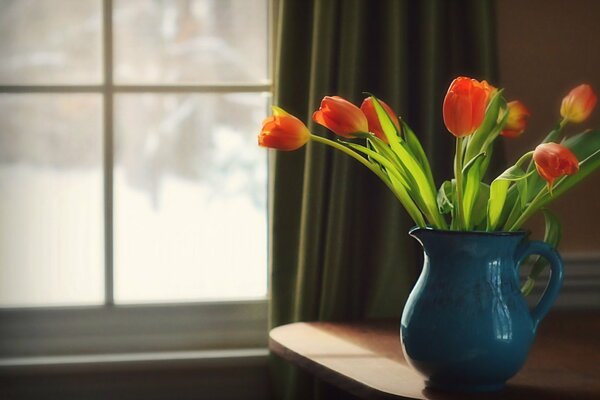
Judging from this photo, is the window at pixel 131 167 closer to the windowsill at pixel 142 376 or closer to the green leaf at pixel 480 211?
the windowsill at pixel 142 376

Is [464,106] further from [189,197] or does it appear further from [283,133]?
[189,197]

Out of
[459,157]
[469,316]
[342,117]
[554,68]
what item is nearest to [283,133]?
[342,117]

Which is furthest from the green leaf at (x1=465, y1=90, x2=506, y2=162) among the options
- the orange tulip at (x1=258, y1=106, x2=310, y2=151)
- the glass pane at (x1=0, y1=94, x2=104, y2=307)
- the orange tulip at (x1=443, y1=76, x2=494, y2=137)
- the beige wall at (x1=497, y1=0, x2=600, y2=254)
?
the glass pane at (x1=0, y1=94, x2=104, y2=307)

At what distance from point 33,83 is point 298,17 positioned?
55 cm

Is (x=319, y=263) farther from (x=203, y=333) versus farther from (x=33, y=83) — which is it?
(x=33, y=83)

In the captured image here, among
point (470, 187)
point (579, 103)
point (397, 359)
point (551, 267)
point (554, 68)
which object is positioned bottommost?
point (397, 359)

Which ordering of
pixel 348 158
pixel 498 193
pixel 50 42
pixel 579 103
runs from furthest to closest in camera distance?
pixel 50 42 < pixel 348 158 < pixel 579 103 < pixel 498 193

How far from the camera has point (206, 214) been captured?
1988 mm

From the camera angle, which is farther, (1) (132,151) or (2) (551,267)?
(1) (132,151)

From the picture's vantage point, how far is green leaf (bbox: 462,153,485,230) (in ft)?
4.14

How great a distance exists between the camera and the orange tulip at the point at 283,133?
126 centimetres

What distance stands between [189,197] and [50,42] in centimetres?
41

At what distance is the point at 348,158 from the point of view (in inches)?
70.5

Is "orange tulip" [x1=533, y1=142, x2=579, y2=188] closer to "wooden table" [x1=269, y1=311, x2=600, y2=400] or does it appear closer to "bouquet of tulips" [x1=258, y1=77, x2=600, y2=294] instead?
"bouquet of tulips" [x1=258, y1=77, x2=600, y2=294]
